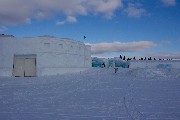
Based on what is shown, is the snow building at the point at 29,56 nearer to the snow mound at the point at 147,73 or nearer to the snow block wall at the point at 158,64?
the snow mound at the point at 147,73

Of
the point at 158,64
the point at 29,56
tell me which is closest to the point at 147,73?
the point at 29,56

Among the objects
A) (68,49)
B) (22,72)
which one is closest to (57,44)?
(68,49)

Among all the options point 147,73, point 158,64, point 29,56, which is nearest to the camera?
point 147,73

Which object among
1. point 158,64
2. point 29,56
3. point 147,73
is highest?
point 29,56

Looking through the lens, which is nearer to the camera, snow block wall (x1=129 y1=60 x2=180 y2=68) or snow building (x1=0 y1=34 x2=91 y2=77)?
snow building (x1=0 y1=34 x2=91 y2=77)

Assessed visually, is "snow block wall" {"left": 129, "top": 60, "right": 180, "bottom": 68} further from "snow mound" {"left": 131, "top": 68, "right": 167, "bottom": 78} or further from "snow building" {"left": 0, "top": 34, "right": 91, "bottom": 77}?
"snow building" {"left": 0, "top": 34, "right": 91, "bottom": 77}

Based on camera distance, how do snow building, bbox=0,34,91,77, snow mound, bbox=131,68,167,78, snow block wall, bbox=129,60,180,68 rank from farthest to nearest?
snow block wall, bbox=129,60,180,68, snow building, bbox=0,34,91,77, snow mound, bbox=131,68,167,78

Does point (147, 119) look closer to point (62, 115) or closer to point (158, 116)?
point (158, 116)

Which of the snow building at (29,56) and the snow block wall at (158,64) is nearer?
the snow building at (29,56)

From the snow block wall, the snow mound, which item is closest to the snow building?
the snow mound

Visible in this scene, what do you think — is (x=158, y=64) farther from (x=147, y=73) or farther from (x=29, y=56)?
(x=29, y=56)

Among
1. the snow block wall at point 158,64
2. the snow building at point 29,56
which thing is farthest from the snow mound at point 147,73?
the snow block wall at point 158,64

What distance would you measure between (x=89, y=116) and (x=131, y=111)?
5.42 ft

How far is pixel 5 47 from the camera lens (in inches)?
1242
